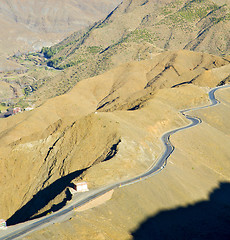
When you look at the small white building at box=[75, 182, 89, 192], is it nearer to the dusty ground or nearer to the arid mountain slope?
the arid mountain slope

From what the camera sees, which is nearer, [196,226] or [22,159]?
[196,226]

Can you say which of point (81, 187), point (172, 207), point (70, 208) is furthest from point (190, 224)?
point (70, 208)

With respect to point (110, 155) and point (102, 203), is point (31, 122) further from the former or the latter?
point (102, 203)

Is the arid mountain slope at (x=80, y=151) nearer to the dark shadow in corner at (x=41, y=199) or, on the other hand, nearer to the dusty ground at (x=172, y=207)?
the dark shadow in corner at (x=41, y=199)

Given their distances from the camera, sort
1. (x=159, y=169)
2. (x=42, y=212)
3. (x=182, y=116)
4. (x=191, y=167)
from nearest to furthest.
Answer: (x=42, y=212) → (x=159, y=169) → (x=191, y=167) → (x=182, y=116)

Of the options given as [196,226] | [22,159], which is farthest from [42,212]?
[22,159]

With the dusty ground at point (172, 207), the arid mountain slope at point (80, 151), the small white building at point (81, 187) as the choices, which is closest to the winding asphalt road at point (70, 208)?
the small white building at point (81, 187)

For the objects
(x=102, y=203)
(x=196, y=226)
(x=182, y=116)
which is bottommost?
(x=102, y=203)

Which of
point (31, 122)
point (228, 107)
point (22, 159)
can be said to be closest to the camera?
point (22, 159)
